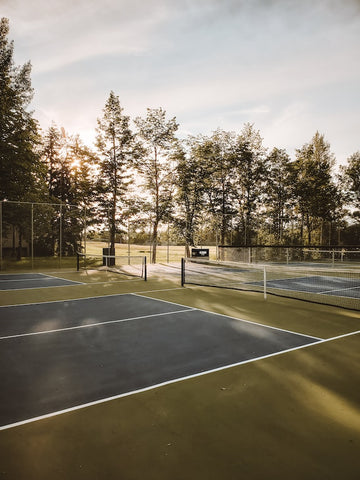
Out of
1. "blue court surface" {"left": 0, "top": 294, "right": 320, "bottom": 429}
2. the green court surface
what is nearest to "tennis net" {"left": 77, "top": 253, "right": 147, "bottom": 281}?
"blue court surface" {"left": 0, "top": 294, "right": 320, "bottom": 429}

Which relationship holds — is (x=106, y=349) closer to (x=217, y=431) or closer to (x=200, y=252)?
(x=217, y=431)

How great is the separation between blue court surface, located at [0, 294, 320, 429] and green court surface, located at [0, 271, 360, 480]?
0.32 m

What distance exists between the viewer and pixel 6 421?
3395 mm

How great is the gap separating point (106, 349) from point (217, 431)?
299 centimetres

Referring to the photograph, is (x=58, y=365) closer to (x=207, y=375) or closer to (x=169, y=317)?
(x=207, y=375)

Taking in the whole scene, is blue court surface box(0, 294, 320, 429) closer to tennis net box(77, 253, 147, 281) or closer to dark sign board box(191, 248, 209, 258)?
tennis net box(77, 253, 147, 281)

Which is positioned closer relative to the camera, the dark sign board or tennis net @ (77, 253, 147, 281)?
tennis net @ (77, 253, 147, 281)

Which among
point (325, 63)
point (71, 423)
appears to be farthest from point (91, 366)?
point (325, 63)

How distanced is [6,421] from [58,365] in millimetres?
1559

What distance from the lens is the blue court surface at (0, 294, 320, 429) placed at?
406 cm

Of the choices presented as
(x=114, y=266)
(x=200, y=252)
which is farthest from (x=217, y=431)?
(x=200, y=252)

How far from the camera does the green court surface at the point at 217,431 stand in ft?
8.68

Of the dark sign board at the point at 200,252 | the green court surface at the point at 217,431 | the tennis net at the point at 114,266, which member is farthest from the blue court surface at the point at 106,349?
the dark sign board at the point at 200,252

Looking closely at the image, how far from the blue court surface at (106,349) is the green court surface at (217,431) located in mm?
322
